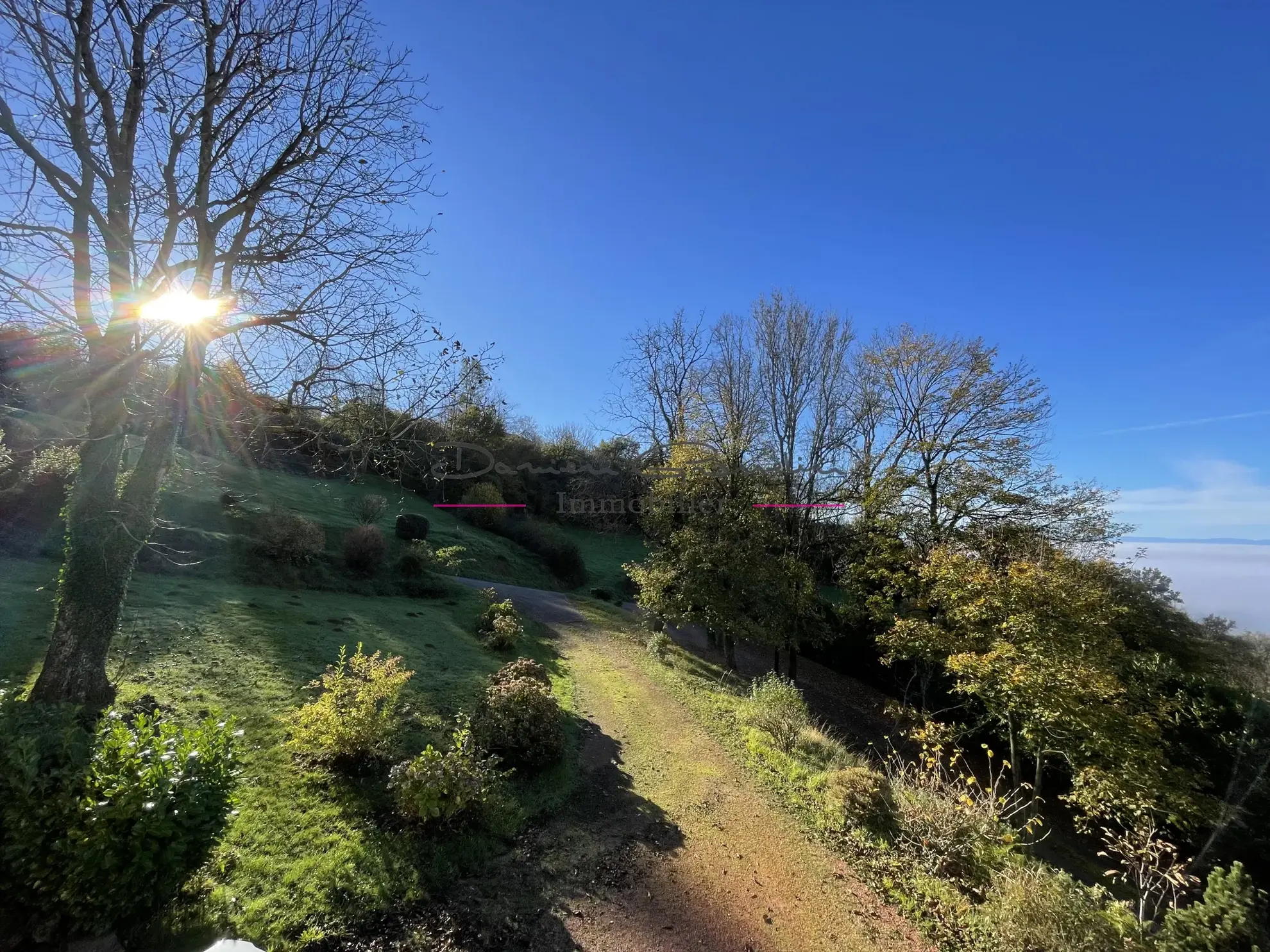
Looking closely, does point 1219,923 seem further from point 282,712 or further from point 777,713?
point 282,712

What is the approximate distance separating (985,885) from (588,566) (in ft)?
76.1

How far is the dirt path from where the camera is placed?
412 centimetres

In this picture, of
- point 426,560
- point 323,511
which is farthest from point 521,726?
point 323,511

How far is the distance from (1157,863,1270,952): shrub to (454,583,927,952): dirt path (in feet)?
5.87

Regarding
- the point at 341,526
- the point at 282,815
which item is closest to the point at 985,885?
the point at 282,815

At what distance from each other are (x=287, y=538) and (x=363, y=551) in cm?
210

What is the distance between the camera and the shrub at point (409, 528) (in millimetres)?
20172

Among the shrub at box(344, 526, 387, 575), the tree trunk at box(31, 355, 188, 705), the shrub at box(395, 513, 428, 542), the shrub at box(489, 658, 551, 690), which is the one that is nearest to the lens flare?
the tree trunk at box(31, 355, 188, 705)

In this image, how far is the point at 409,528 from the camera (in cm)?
2027

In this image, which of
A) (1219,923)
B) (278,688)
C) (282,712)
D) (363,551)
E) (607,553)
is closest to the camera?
(1219,923)

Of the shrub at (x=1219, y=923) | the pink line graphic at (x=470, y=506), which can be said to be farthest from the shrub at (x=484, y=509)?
the shrub at (x=1219, y=923)

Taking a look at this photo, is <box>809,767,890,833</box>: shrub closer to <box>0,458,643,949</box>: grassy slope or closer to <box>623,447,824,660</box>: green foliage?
<box>0,458,643,949</box>: grassy slope

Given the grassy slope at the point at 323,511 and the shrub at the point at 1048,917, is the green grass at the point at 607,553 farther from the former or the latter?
the shrub at the point at 1048,917

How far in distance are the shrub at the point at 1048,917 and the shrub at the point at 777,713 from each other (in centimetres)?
366
